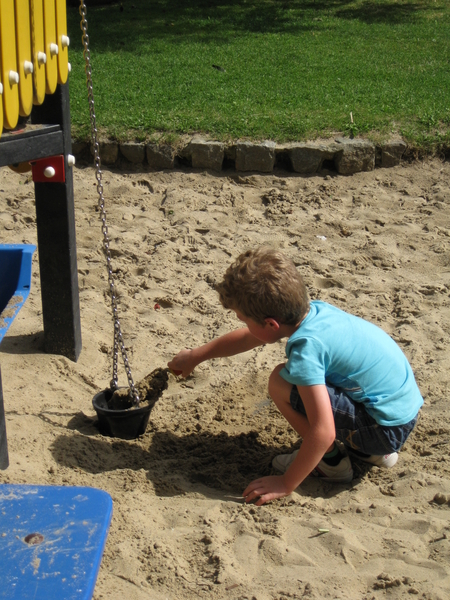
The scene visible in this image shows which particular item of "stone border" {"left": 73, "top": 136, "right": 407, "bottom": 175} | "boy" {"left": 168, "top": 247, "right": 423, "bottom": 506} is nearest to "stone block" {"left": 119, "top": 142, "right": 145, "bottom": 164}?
"stone border" {"left": 73, "top": 136, "right": 407, "bottom": 175}

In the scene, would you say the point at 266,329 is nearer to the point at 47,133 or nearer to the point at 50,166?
the point at 47,133

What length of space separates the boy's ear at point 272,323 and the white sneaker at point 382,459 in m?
0.67

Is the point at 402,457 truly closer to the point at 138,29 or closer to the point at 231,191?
the point at 231,191

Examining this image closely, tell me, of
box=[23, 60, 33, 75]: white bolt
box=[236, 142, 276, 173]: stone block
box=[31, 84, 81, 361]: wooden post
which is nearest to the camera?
box=[23, 60, 33, 75]: white bolt

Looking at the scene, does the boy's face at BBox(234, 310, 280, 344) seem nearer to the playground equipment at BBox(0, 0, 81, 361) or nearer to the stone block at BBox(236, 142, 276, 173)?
the playground equipment at BBox(0, 0, 81, 361)

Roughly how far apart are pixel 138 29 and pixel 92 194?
5.77 m

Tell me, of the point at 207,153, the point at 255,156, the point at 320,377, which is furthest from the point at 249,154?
the point at 320,377

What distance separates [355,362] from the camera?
7.95ft

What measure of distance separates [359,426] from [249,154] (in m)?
3.27

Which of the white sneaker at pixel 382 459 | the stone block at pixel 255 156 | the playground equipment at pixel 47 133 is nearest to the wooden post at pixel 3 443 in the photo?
the playground equipment at pixel 47 133

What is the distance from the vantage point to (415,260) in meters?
4.36

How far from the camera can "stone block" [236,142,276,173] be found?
530 cm

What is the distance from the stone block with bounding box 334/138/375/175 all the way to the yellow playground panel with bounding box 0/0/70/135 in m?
3.13

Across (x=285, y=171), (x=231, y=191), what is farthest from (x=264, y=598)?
(x=285, y=171)
